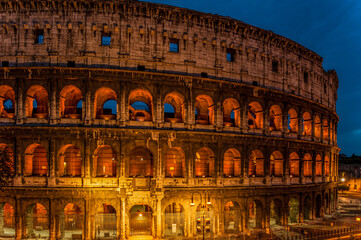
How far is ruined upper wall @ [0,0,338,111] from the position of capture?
25344mm

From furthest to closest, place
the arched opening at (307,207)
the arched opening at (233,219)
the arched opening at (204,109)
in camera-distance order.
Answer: the arched opening at (307,207) < the arched opening at (204,109) < the arched opening at (233,219)

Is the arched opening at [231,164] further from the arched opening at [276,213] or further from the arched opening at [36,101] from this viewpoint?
the arched opening at [36,101]

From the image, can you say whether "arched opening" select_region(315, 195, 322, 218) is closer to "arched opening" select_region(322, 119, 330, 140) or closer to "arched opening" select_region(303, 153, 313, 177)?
"arched opening" select_region(303, 153, 313, 177)

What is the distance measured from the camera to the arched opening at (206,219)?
26453 mm

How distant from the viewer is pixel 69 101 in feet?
91.5

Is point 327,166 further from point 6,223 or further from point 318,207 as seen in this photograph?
point 6,223

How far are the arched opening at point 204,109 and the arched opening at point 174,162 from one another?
3.36m

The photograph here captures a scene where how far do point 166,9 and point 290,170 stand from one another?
20932mm

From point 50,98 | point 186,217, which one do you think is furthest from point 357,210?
point 50,98

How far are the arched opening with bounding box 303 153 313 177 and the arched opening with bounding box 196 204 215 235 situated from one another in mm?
13717

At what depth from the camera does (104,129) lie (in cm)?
2464

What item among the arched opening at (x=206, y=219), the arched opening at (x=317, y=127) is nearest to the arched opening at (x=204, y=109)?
the arched opening at (x=206, y=219)

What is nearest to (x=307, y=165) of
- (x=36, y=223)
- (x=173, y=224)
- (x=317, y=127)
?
(x=317, y=127)

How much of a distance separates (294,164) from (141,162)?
16709 mm
